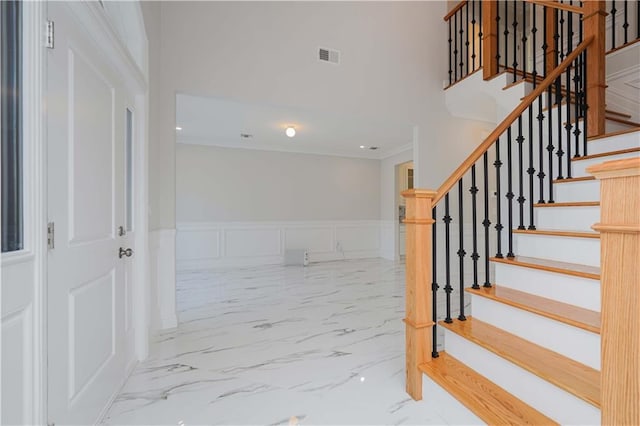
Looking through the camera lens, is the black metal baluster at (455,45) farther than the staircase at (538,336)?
Yes

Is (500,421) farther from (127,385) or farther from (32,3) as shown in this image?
(32,3)

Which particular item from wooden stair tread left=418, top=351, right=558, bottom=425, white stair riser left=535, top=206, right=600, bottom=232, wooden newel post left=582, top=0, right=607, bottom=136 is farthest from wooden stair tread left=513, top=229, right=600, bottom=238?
wooden newel post left=582, top=0, right=607, bottom=136

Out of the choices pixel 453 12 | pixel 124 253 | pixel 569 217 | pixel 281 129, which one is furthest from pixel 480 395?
pixel 453 12

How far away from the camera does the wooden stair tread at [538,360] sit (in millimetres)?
1167

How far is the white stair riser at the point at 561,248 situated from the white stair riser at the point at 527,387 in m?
0.81

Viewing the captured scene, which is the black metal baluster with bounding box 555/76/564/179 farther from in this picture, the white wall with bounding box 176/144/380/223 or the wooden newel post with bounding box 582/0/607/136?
the white wall with bounding box 176/144/380/223

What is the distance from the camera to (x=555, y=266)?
1706mm

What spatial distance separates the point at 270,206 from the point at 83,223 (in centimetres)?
471

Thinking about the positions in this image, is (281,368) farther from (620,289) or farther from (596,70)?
(596,70)

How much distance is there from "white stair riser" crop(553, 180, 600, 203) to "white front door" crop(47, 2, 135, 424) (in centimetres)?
310

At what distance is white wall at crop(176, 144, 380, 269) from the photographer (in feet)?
18.2

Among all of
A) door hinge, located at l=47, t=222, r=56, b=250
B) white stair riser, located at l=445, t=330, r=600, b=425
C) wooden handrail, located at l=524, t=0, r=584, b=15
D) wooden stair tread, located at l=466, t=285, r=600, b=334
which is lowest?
white stair riser, located at l=445, t=330, r=600, b=425

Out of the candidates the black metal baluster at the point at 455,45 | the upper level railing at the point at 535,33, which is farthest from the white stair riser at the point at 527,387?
the black metal baluster at the point at 455,45

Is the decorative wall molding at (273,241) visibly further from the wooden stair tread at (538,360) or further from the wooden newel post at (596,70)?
the wooden stair tread at (538,360)
